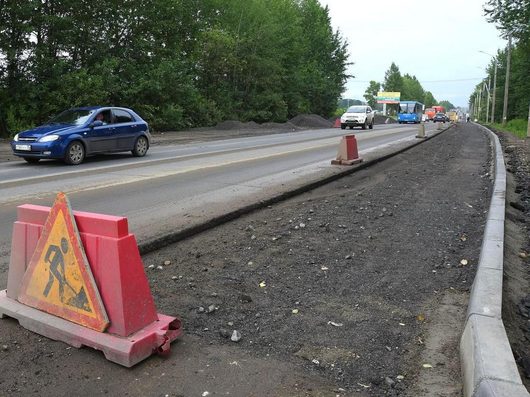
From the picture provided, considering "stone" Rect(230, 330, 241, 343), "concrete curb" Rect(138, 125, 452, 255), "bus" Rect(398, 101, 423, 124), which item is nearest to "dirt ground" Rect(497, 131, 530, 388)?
"stone" Rect(230, 330, 241, 343)

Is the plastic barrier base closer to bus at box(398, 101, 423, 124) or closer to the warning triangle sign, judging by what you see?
the warning triangle sign

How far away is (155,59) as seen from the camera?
98.8 feet

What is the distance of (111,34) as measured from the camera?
2712 cm

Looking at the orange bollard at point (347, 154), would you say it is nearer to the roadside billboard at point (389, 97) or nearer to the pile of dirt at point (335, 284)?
the pile of dirt at point (335, 284)

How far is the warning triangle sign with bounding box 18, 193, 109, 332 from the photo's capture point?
3236mm

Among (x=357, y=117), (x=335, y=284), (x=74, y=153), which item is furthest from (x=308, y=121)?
(x=335, y=284)

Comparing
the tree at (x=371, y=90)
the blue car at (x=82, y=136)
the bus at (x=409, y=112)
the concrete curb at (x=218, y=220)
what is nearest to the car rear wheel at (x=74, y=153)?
the blue car at (x=82, y=136)

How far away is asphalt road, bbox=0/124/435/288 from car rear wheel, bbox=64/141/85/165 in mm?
232

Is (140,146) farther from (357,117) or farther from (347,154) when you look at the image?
(357,117)

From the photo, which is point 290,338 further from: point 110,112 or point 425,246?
point 110,112

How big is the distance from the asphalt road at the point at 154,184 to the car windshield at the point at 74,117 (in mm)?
1145

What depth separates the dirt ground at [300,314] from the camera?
295cm

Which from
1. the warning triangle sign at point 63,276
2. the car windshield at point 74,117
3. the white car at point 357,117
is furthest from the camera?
the white car at point 357,117

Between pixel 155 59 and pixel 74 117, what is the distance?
17.5 meters
